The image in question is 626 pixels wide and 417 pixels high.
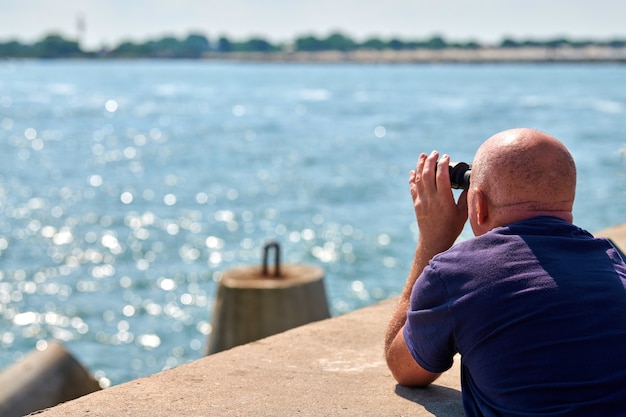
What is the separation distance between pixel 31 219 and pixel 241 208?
17.3 ft

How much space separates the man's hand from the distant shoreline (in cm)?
16018

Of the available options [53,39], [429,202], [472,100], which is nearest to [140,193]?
[429,202]

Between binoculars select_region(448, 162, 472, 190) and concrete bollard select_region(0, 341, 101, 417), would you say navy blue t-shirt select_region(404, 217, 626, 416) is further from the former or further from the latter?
concrete bollard select_region(0, 341, 101, 417)

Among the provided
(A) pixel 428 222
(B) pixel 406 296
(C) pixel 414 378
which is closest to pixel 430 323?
(B) pixel 406 296

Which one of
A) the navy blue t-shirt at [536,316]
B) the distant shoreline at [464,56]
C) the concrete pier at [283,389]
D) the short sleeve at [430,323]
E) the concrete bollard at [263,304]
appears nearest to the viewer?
the navy blue t-shirt at [536,316]

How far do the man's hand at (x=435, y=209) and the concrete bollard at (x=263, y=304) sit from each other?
451cm

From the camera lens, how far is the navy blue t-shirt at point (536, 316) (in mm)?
2824

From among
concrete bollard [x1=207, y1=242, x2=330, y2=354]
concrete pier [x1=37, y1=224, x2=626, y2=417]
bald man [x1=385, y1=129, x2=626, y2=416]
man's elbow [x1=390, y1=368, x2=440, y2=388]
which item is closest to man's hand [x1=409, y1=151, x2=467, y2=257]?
bald man [x1=385, y1=129, x2=626, y2=416]

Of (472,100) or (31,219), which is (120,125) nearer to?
(472,100)

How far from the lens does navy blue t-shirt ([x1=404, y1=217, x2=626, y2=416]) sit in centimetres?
282

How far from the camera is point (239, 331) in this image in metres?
8.17

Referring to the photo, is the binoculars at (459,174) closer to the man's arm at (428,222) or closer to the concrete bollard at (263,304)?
the man's arm at (428,222)

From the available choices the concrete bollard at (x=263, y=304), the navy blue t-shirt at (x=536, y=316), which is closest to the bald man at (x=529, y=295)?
the navy blue t-shirt at (x=536, y=316)

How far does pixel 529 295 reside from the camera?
2875 millimetres
